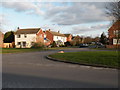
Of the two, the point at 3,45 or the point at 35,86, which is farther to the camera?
the point at 3,45

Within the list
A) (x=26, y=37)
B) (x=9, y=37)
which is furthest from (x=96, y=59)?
(x=9, y=37)

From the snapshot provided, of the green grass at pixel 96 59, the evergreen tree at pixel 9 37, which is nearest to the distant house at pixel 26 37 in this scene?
the evergreen tree at pixel 9 37

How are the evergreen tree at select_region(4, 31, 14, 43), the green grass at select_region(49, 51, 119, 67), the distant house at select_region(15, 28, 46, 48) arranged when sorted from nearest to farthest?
the green grass at select_region(49, 51, 119, 67) → the distant house at select_region(15, 28, 46, 48) → the evergreen tree at select_region(4, 31, 14, 43)

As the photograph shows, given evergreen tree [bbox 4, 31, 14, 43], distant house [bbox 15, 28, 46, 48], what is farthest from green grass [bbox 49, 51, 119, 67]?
evergreen tree [bbox 4, 31, 14, 43]

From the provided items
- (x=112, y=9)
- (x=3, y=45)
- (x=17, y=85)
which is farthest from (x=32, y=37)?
(x=17, y=85)

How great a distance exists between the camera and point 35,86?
19.5ft

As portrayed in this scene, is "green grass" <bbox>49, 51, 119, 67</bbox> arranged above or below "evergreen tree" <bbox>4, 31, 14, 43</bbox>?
below

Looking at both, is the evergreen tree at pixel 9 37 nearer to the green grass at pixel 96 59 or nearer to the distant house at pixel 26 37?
the distant house at pixel 26 37

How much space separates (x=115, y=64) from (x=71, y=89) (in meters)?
6.46

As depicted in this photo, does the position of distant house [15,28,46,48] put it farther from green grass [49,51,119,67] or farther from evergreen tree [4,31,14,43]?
green grass [49,51,119,67]

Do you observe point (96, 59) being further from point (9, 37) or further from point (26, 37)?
point (9, 37)

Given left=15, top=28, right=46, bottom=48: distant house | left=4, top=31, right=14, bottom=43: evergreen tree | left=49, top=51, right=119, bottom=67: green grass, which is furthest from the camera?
left=4, top=31, right=14, bottom=43: evergreen tree

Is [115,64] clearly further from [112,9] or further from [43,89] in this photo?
[112,9]

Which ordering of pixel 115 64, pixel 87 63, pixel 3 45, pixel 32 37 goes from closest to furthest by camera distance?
pixel 115 64
pixel 87 63
pixel 3 45
pixel 32 37
